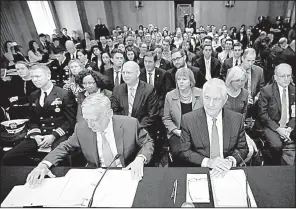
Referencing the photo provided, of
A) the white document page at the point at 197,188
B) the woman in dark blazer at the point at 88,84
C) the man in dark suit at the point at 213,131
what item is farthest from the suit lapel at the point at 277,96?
the woman in dark blazer at the point at 88,84

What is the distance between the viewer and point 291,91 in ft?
7.12

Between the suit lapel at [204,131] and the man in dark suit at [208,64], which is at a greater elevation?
the suit lapel at [204,131]

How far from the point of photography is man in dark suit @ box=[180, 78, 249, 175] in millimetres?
1437

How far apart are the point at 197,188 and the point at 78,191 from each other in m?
0.56

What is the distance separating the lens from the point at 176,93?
2.22m

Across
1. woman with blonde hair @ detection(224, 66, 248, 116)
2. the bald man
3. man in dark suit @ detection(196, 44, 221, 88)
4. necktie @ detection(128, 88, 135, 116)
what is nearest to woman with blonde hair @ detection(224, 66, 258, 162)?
woman with blonde hair @ detection(224, 66, 248, 116)

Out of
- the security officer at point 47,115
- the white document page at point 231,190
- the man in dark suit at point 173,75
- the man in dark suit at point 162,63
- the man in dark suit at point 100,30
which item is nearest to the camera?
the white document page at point 231,190

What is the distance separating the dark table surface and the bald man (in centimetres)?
121

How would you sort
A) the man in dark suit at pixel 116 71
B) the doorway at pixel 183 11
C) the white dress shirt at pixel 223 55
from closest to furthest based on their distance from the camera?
the doorway at pixel 183 11, the man in dark suit at pixel 116 71, the white dress shirt at pixel 223 55

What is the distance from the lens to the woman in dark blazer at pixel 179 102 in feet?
6.97

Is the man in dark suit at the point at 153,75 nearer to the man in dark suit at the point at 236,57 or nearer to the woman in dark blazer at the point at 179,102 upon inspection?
the woman in dark blazer at the point at 179,102

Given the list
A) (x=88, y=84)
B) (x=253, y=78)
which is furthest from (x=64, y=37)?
(x=253, y=78)

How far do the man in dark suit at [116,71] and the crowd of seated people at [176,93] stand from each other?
0.05ft

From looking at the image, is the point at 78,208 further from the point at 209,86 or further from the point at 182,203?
the point at 209,86
